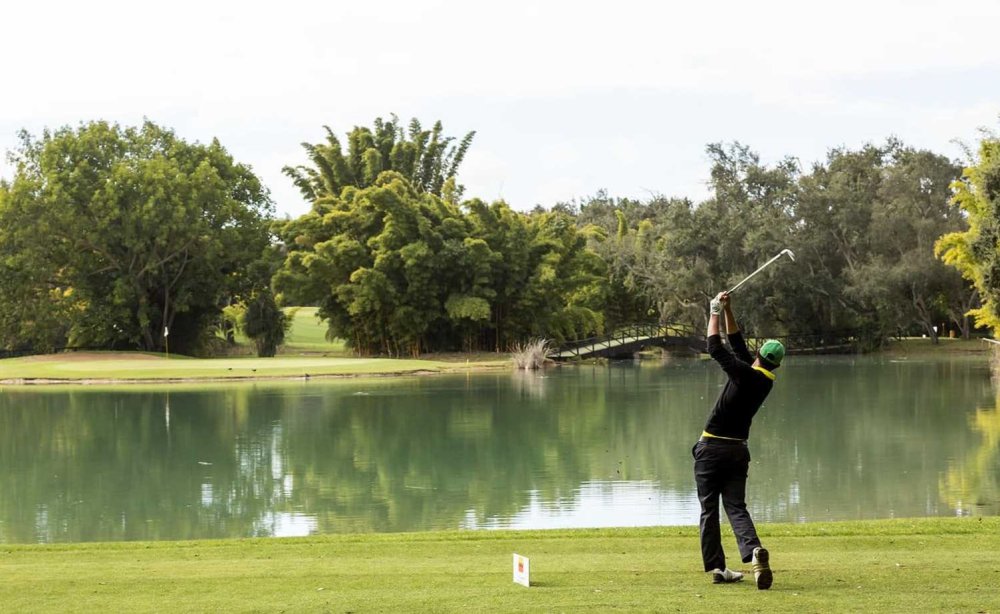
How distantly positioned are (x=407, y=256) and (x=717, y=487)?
47.7 meters

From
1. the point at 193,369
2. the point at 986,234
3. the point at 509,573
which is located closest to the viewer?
the point at 509,573

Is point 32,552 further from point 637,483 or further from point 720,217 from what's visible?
point 720,217

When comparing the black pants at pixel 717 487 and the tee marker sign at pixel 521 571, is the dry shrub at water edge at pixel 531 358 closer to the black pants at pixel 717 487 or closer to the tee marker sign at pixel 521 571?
the black pants at pixel 717 487

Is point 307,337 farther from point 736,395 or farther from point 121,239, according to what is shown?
point 736,395

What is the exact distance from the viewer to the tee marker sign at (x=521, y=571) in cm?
758

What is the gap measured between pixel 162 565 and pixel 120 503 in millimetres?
7052

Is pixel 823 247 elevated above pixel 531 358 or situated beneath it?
elevated above

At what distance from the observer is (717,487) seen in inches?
316

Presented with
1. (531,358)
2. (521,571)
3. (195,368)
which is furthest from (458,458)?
(531,358)

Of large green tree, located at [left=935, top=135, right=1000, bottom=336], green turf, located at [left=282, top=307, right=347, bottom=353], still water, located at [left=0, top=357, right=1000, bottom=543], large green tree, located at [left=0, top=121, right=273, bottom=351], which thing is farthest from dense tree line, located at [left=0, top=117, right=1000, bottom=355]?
still water, located at [left=0, top=357, right=1000, bottom=543]

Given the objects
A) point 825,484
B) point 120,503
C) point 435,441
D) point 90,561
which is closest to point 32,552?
point 90,561

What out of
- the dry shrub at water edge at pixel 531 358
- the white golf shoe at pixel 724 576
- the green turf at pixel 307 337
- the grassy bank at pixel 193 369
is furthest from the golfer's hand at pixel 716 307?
the green turf at pixel 307 337

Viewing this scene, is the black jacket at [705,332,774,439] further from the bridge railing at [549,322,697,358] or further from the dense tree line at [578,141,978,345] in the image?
the dense tree line at [578,141,978,345]

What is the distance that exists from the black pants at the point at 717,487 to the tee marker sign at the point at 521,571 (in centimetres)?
119
